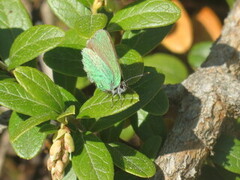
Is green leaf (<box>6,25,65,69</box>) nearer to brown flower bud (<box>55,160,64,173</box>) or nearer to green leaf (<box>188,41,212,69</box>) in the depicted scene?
brown flower bud (<box>55,160,64,173</box>)

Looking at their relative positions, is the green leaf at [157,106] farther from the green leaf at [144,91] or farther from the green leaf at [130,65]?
the green leaf at [130,65]

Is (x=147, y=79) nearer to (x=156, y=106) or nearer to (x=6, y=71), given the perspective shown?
(x=156, y=106)

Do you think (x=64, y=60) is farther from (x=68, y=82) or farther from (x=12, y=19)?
(x=12, y=19)

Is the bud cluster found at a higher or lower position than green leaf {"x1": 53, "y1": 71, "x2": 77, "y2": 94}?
higher

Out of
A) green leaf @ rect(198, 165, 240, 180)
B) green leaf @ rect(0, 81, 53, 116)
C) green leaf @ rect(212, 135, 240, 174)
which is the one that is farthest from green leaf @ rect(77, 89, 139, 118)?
green leaf @ rect(198, 165, 240, 180)

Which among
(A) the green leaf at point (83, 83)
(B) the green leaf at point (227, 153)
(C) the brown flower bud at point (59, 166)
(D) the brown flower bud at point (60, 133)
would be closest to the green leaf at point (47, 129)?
(D) the brown flower bud at point (60, 133)

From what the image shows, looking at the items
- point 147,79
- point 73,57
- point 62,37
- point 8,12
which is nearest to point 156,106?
point 147,79
